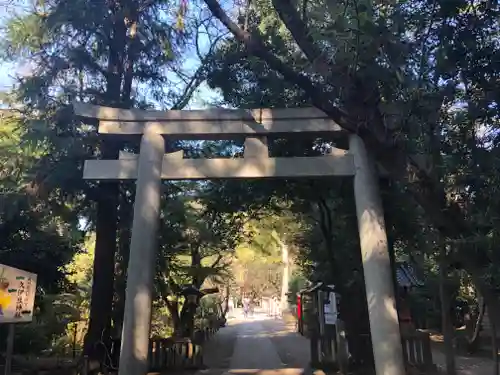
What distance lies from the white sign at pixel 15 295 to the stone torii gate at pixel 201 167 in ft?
4.80

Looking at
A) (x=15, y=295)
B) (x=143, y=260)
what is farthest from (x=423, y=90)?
(x=15, y=295)

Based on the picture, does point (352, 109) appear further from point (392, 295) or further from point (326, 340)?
point (326, 340)

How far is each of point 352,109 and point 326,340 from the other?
662cm

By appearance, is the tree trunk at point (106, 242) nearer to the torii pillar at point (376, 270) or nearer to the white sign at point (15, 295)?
the white sign at point (15, 295)

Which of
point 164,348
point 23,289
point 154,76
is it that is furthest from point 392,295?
point 154,76

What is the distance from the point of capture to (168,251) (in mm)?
13281

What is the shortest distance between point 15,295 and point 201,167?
134 inches

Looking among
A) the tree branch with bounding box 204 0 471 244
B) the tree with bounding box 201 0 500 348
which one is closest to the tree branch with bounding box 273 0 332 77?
the tree with bounding box 201 0 500 348

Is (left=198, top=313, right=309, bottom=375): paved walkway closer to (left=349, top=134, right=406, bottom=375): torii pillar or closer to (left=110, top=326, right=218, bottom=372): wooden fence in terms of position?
(left=110, top=326, right=218, bottom=372): wooden fence

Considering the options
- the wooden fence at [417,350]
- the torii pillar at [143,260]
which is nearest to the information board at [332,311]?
the wooden fence at [417,350]

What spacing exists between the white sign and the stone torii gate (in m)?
1.46

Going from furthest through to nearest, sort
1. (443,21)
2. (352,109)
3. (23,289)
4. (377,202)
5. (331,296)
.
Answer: (331,296), (377,202), (23,289), (352,109), (443,21)

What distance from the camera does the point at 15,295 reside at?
274 inches

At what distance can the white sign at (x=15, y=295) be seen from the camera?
675cm
